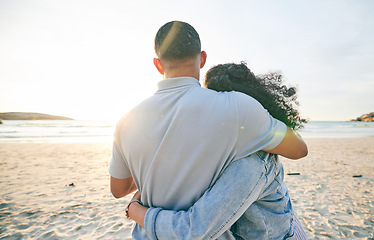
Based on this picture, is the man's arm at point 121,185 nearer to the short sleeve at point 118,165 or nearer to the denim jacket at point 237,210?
the short sleeve at point 118,165

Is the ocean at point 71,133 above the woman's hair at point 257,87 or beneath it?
beneath

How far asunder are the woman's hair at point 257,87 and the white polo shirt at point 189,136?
393 millimetres

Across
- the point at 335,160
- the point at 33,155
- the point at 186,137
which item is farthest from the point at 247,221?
the point at 33,155

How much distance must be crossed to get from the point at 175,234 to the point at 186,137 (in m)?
0.44

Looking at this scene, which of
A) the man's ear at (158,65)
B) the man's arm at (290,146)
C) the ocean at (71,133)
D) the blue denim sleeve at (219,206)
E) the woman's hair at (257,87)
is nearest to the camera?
the blue denim sleeve at (219,206)

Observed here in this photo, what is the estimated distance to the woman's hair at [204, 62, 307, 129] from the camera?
4.80ft

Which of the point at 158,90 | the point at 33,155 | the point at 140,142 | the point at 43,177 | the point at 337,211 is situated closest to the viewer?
the point at 140,142

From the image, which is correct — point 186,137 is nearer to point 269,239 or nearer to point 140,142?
point 140,142

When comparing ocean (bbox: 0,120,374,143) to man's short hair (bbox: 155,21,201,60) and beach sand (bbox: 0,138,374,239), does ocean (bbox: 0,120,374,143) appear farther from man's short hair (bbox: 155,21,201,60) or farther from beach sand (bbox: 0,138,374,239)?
man's short hair (bbox: 155,21,201,60)

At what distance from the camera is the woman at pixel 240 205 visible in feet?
3.17

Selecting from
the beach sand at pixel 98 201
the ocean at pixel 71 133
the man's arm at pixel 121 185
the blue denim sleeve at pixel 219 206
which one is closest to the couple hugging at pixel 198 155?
the blue denim sleeve at pixel 219 206

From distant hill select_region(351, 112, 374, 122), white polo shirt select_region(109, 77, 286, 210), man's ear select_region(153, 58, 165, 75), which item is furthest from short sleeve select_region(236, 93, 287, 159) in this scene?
distant hill select_region(351, 112, 374, 122)

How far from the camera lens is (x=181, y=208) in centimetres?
110

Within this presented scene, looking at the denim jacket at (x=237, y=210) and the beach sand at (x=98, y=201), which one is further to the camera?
the beach sand at (x=98, y=201)
